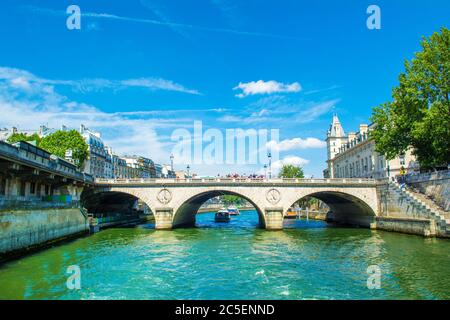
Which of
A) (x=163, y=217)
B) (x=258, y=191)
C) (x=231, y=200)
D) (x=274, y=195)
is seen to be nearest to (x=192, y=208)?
(x=163, y=217)

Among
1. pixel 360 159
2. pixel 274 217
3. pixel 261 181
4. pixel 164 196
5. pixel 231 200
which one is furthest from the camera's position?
pixel 231 200

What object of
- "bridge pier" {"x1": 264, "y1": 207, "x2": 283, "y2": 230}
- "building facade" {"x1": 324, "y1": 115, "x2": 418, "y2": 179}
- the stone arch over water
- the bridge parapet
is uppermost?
"building facade" {"x1": 324, "y1": 115, "x2": 418, "y2": 179}

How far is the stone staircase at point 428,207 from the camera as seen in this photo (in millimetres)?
33759

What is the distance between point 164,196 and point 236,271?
3060cm

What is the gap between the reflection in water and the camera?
16.8m

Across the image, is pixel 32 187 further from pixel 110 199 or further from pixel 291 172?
pixel 291 172

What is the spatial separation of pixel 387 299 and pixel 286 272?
6.86 meters

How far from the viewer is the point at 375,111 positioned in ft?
148

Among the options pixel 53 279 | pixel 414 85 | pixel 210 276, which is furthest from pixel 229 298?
pixel 414 85

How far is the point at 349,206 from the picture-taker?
57.7 m

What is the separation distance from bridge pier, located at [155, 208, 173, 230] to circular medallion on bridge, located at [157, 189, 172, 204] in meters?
1.65

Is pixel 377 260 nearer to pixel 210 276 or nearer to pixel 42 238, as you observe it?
pixel 210 276

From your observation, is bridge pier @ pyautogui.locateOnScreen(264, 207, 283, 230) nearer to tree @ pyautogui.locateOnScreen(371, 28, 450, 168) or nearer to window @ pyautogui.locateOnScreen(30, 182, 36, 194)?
tree @ pyautogui.locateOnScreen(371, 28, 450, 168)

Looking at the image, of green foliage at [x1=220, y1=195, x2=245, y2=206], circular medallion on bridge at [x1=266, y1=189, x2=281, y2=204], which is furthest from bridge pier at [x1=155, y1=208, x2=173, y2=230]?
green foliage at [x1=220, y1=195, x2=245, y2=206]
